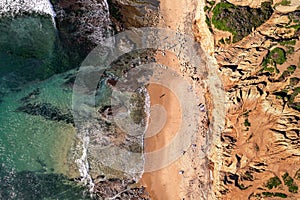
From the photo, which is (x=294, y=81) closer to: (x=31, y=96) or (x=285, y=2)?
(x=285, y=2)

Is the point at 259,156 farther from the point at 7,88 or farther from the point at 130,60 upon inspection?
the point at 7,88

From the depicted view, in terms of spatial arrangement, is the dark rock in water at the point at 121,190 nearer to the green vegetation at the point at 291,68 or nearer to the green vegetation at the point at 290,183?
the green vegetation at the point at 290,183

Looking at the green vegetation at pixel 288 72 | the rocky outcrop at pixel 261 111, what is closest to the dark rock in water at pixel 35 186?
the rocky outcrop at pixel 261 111

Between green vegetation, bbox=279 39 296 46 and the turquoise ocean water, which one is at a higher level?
green vegetation, bbox=279 39 296 46

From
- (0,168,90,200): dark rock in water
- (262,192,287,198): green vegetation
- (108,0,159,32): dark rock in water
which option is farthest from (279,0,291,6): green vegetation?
(0,168,90,200): dark rock in water

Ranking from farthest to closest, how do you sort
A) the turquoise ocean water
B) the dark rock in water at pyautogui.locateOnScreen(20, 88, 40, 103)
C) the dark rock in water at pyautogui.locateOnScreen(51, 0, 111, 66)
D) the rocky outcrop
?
1. the dark rock in water at pyautogui.locateOnScreen(51, 0, 111, 66)
2. the dark rock in water at pyautogui.locateOnScreen(20, 88, 40, 103)
3. the rocky outcrop
4. the turquoise ocean water

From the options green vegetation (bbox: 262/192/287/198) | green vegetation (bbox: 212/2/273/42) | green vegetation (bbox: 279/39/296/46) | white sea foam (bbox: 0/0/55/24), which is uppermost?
white sea foam (bbox: 0/0/55/24)

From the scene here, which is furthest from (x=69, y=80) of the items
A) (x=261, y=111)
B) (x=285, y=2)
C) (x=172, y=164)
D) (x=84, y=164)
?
(x=285, y=2)

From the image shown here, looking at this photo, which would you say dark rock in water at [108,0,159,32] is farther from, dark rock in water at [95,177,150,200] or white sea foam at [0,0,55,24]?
dark rock in water at [95,177,150,200]
